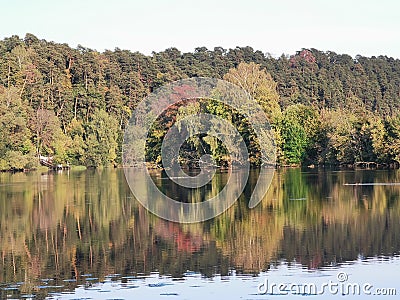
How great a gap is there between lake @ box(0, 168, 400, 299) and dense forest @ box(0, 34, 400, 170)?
29.1m

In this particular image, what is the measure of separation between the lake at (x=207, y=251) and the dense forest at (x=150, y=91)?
1145 inches

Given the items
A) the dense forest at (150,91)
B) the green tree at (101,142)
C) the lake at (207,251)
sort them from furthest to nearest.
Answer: the green tree at (101,142) → the dense forest at (150,91) → the lake at (207,251)

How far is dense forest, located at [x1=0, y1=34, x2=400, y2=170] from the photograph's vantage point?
55894mm

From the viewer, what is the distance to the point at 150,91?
78.1 metres

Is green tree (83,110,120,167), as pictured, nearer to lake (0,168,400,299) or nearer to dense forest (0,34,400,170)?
dense forest (0,34,400,170)

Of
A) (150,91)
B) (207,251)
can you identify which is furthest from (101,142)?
(207,251)

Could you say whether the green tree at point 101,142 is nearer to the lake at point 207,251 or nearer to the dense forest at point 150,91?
the dense forest at point 150,91

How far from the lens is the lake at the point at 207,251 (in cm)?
1233

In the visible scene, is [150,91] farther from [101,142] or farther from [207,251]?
[207,251]

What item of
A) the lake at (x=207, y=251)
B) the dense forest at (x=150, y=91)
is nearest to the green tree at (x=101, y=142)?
the dense forest at (x=150, y=91)

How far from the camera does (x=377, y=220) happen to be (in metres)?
20.3

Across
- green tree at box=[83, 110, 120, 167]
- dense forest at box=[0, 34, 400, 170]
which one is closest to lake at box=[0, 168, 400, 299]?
dense forest at box=[0, 34, 400, 170]

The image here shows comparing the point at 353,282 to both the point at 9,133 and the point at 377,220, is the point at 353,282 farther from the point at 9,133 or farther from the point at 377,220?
the point at 9,133

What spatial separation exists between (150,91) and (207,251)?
63021 mm
